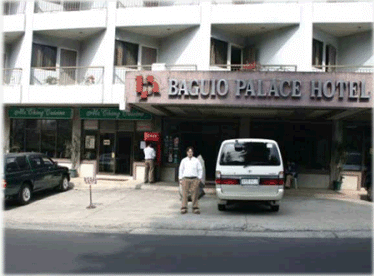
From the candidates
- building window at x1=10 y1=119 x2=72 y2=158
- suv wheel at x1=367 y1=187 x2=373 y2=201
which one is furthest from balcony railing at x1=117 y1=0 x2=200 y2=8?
suv wheel at x1=367 y1=187 x2=373 y2=201

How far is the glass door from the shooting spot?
Answer: 18.2 metres

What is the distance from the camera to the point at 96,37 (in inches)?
719

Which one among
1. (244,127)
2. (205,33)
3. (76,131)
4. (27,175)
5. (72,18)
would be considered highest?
(72,18)

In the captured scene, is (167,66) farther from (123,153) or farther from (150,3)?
(123,153)

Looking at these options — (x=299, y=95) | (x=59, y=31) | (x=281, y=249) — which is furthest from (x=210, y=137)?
(x=281, y=249)

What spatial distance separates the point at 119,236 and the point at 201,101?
6.34 m

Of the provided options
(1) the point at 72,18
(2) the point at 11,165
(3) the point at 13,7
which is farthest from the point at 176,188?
(3) the point at 13,7

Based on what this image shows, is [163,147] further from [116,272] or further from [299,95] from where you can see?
[116,272]

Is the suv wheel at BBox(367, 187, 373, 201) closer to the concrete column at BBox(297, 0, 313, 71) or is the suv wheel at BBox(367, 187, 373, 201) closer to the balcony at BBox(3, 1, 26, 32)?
the concrete column at BBox(297, 0, 313, 71)

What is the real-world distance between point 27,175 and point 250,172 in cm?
737

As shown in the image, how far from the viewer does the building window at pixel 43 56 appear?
1842 centimetres

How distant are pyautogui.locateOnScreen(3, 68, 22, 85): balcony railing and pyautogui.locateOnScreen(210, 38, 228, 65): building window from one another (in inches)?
376

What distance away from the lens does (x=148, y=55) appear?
18594mm

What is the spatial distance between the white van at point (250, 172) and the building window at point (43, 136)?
1080 centimetres
